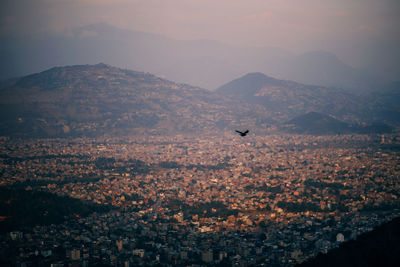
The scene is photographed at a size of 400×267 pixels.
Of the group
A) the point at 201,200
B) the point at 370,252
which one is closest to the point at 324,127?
the point at 201,200

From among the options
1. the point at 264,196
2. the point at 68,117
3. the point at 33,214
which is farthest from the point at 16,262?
the point at 68,117

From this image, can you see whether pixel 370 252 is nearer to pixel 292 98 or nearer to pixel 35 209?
pixel 35 209

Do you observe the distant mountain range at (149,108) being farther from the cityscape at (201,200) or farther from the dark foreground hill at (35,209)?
the dark foreground hill at (35,209)

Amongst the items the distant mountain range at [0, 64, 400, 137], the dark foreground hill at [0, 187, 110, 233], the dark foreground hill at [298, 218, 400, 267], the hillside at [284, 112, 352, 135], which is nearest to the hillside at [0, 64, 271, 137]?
the distant mountain range at [0, 64, 400, 137]

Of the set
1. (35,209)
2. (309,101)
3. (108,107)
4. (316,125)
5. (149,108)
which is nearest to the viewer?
(35,209)

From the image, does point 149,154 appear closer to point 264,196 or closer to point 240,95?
point 264,196

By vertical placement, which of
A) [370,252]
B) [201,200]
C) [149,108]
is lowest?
[201,200]
